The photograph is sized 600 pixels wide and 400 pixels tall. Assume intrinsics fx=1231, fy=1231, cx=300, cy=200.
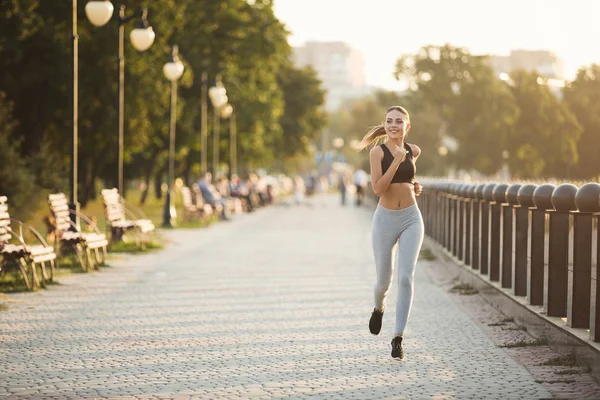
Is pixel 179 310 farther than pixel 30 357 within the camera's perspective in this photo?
Yes

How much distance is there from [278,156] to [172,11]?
3751 cm

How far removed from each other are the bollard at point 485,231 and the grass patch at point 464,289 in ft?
0.87

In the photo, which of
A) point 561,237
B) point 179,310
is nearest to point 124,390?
point 561,237

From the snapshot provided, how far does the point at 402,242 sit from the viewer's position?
29.6 ft

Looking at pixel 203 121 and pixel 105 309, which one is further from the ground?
pixel 203 121

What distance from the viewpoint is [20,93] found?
35.9 meters

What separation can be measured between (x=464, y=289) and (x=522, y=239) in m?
3.09

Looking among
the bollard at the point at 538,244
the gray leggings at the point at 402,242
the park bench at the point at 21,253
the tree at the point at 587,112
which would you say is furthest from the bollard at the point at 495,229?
the tree at the point at 587,112

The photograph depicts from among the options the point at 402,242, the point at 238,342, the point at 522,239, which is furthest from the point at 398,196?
the point at 522,239

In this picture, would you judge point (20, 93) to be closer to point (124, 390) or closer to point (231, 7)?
point (231, 7)

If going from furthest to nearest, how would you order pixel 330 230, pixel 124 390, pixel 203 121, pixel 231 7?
pixel 231 7
pixel 203 121
pixel 330 230
pixel 124 390

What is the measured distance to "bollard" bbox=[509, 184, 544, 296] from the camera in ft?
36.0

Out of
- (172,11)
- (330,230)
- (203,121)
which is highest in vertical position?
(172,11)

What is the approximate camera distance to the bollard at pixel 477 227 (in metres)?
14.2
